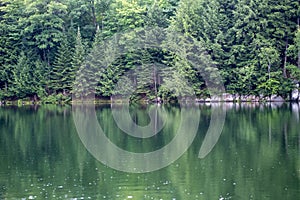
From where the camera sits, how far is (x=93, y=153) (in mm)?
20359

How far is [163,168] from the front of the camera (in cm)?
1709

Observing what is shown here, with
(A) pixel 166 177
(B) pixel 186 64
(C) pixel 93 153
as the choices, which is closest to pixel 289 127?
(C) pixel 93 153

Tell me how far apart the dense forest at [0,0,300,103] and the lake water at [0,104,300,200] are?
52.3ft

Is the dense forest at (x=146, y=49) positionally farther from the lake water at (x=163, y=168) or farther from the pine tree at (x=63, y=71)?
the lake water at (x=163, y=168)

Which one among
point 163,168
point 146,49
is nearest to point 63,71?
point 146,49

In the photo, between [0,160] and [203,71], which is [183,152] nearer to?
[0,160]

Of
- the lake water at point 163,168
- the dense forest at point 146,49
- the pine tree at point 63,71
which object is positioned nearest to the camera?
the lake water at point 163,168

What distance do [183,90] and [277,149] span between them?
26.0 metres

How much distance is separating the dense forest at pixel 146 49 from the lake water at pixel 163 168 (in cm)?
1595

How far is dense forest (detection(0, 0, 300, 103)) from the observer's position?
44062 mm

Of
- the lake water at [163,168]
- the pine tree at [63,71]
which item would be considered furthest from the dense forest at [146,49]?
the lake water at [163,168]

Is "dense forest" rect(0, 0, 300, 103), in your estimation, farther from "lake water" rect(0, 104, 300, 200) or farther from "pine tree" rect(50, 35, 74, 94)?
"lake water" rect(0, 104, 300, 200)

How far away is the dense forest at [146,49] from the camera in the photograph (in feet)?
145

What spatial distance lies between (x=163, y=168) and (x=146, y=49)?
31.3 meters
